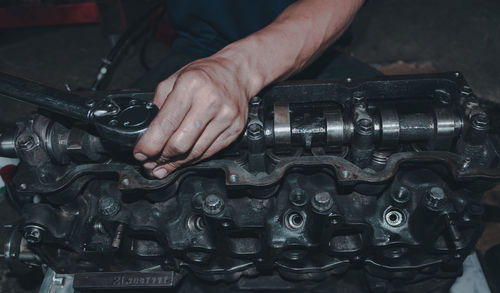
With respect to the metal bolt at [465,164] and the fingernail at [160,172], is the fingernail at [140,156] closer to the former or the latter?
the fingernail at [160,172]

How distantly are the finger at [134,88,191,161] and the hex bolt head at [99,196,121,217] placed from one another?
0.27 m

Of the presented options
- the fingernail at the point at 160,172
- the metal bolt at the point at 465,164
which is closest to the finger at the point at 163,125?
the fingernail at the point at 160,172

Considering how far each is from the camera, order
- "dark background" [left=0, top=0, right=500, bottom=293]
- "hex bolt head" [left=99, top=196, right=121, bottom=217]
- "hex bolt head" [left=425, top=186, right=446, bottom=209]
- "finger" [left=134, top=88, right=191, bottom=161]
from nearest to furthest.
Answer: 1. "finger" [left=134, top=88, right=191, bottom=161]
2. "hex bolt head" [left=425, top=186, right=446, bottom=209]
3. "hex bolt head" [left=99, top=196, right=121, bottom=217]
4. "dark background" [left=0, top=0, right=500, bottom=293]

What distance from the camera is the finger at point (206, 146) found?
45.0 inches

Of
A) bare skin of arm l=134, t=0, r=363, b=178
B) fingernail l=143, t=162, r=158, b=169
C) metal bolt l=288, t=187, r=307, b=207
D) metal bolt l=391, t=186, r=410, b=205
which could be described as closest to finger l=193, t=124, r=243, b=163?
bare skin of arm l=134, t=0, r=363, b=178

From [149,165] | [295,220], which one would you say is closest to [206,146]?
[149,165]

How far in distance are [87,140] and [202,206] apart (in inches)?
16.9

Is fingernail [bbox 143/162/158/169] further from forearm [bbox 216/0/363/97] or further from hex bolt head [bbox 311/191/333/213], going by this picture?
hex bolt head [bbox 311/191/333/213]

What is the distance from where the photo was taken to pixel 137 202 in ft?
4.41

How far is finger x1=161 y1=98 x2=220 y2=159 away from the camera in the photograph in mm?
1069

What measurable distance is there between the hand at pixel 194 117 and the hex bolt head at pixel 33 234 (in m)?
0.44

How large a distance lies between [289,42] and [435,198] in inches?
26.2

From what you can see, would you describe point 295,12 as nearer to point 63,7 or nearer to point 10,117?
point 10,117

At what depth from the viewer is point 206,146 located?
1.15 meters
